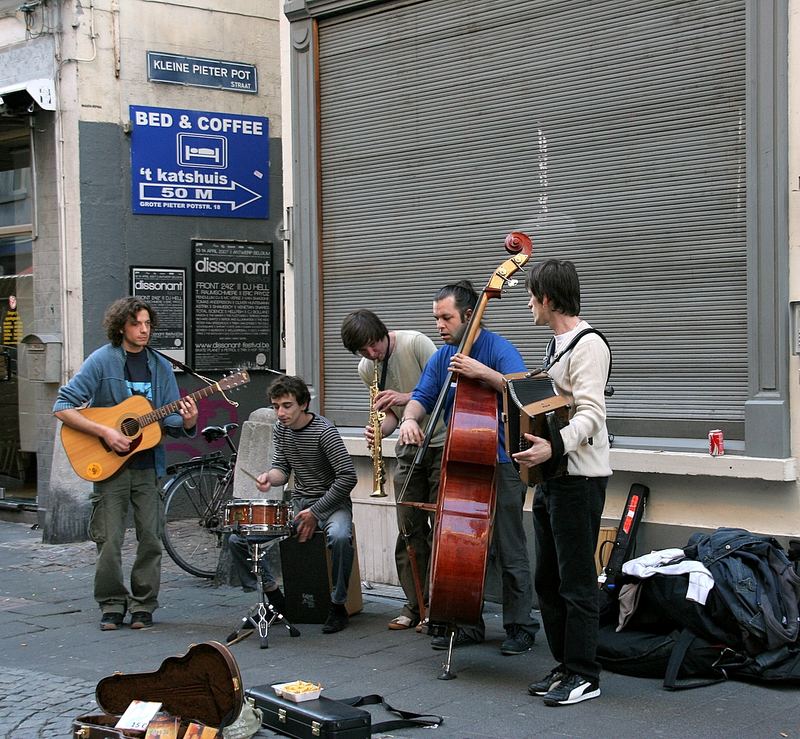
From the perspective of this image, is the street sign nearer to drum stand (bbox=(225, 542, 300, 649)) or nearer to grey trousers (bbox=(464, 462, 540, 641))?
drum stand (bbox=(225, 542, 300, 649))

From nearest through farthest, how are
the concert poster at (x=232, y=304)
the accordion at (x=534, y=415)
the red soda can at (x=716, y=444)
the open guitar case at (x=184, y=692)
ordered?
1. the open guitar case at (x=184, y=692)
2. the accordion at (x=534, y=415)
3. the red soda can at (x=716, y=444)
4. the concert poster at (x=232, y=304)

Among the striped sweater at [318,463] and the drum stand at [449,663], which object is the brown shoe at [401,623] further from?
the drum stand at [449,663]

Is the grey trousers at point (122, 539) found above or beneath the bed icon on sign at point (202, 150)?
beneath

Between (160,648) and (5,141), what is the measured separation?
645 centimetres

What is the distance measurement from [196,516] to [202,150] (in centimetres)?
365

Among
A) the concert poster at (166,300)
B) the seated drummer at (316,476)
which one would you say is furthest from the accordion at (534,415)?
the concert poster at (166,300)

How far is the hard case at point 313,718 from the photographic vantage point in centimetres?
463

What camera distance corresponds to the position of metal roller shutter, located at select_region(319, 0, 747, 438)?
659cm

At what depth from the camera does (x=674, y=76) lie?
6.77 m

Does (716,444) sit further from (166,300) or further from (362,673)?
(166,300)

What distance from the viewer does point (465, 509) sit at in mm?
5570

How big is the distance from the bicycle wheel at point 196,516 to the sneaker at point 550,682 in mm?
3568

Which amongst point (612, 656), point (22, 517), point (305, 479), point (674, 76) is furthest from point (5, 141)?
point (612, 656)

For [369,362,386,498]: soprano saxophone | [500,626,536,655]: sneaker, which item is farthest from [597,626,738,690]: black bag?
[369,362,386,498]: soprano saxophone
